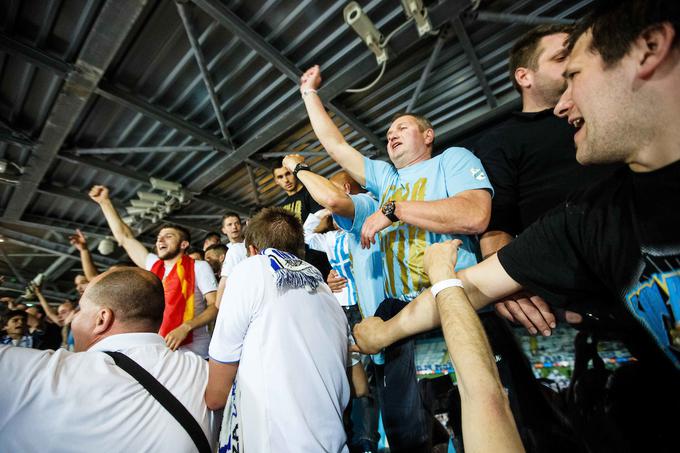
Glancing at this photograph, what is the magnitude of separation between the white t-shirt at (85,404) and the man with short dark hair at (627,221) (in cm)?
153

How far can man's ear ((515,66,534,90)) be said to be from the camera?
5.79 ft

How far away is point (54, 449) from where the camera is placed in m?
1.11

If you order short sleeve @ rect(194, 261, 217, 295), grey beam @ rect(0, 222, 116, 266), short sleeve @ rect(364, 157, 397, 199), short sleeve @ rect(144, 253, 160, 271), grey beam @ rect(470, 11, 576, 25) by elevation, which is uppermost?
grey beam @ rect(0, 222, 116, 266)

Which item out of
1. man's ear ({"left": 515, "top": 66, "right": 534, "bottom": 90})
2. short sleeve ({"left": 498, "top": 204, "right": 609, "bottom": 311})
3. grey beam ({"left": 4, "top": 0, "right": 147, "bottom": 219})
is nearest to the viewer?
short sleeve ({"left": 498, "top": 204, "right": 609, "bottom": 311})

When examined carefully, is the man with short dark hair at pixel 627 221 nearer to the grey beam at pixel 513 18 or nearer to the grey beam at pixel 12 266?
the grey beam at pixel 513 18

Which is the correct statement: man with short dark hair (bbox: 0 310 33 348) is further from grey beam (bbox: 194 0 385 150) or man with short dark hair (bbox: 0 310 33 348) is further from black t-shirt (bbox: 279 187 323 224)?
grey beam (bbox: 194 0 385 150)

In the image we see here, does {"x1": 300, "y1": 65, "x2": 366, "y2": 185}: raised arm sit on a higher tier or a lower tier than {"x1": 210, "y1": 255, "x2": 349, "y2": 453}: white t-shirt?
higher

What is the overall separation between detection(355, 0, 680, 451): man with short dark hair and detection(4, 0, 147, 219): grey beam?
12.4 ft

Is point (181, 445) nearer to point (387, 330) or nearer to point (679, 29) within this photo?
point (387, 330)

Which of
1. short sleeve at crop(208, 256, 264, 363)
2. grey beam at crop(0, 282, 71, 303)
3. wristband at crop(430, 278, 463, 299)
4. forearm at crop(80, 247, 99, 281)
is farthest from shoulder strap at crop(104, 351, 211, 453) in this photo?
grey beam at crop(0, 282, 71, 303)

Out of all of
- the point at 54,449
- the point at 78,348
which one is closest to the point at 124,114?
the point at 78,348

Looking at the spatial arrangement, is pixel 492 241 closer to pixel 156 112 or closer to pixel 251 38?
pixel 251 38

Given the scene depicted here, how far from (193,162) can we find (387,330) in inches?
223

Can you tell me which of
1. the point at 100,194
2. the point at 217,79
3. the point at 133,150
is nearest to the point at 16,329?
the point at 100,194
